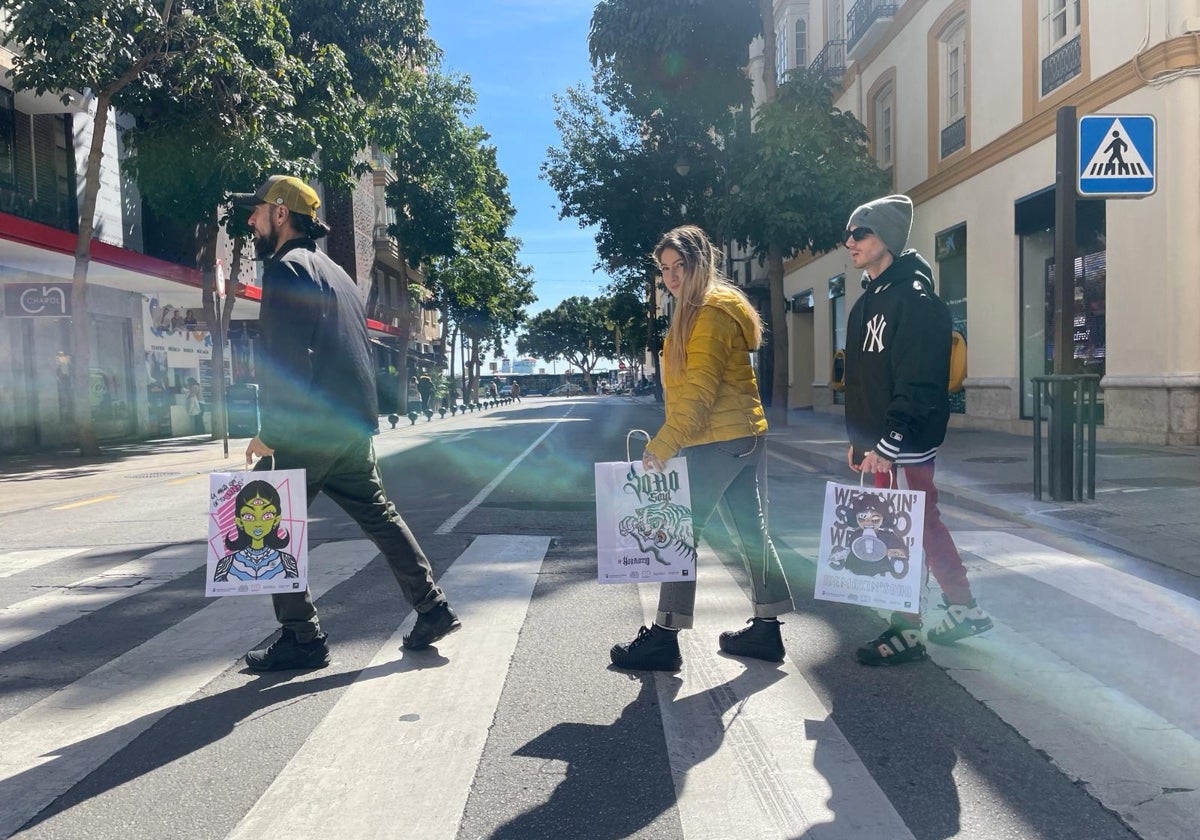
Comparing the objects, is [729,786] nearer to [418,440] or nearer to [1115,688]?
[1115,688]

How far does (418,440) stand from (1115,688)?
17.0 meters

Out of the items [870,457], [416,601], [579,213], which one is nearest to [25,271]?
[579,213]

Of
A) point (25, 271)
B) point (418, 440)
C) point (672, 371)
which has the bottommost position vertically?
point (418, 440)

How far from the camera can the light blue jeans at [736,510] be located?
12.5 feet

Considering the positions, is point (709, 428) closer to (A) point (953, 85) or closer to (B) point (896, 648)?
(B) point (896, 648)

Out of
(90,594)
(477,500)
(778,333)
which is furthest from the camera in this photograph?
(778,333)

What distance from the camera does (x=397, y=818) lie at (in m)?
2.64

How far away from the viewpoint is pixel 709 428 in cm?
379

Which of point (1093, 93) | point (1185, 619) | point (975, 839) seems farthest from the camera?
point (1093, 93)

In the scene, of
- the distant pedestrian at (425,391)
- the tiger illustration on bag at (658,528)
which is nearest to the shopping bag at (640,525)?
the tiger illustration on bag at (658,528)

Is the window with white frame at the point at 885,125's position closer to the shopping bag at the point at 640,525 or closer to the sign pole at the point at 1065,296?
the sign pole at the point at 1065,296

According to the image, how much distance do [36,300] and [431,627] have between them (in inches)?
577

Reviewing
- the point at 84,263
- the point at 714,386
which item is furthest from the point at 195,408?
the point at 714,386

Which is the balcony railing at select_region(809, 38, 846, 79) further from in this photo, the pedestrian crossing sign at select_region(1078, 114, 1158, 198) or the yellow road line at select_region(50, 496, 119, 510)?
the yellow road line at select_region(50, 496, 119, 510)
